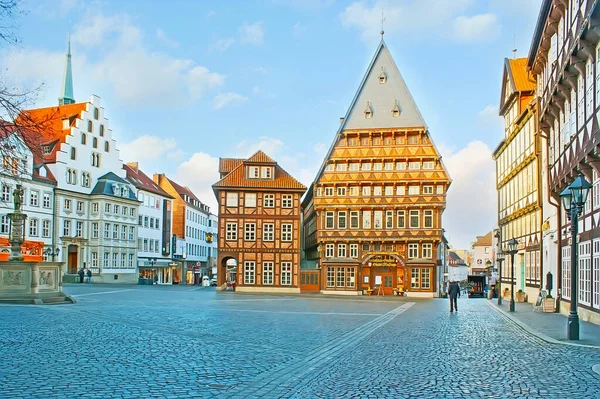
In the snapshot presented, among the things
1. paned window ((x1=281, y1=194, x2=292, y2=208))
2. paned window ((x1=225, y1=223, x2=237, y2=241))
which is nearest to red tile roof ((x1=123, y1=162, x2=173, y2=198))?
paned window ((x1=225, y1=223, x2=237, y2=241))

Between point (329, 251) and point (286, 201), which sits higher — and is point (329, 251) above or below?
below

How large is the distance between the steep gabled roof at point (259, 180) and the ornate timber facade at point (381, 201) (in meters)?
2.47

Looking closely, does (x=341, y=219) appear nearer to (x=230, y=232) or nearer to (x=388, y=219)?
(x=388, y=219)

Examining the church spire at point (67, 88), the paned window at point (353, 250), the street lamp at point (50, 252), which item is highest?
the church spire at point (67, 88)

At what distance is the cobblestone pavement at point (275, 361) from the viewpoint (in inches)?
386

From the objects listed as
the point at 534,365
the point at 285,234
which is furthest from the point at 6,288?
the point at 285,234

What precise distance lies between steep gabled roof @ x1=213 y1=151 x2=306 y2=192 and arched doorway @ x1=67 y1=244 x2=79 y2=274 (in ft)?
64.0

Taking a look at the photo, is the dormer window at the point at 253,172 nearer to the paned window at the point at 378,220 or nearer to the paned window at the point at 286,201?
the paned window at the point at 286,201

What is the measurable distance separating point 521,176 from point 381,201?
15.1 metres

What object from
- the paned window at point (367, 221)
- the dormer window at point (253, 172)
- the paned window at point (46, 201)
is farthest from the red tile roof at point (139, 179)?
the paned window at point (367, 221)

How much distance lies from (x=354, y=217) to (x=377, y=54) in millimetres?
15158

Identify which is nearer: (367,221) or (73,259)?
(367,221)

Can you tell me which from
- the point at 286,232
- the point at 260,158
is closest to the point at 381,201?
the point at 286,232

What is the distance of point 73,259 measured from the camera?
2640 inches
